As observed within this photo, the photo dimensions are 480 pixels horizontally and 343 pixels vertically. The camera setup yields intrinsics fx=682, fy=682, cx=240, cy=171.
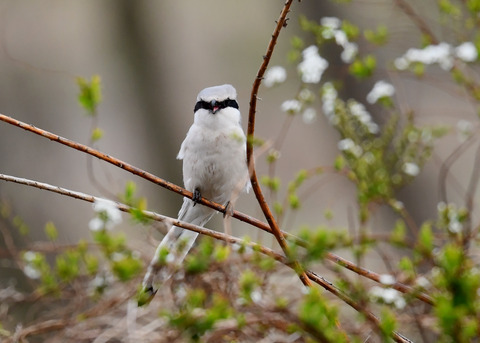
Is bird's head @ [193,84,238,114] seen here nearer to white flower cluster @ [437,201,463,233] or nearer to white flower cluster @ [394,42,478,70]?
white flower cluster @ [437,201,463,233]

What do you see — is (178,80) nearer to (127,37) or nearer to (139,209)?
(127,37)

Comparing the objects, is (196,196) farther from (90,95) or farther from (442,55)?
(442,55)

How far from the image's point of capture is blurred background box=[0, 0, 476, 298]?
560cm

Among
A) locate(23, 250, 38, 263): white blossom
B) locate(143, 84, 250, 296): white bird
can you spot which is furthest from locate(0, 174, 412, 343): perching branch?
locate(23, 250, 38, 263): white blossom

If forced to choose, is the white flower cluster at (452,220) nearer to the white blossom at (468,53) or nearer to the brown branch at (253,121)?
the white blossom at (468,53)

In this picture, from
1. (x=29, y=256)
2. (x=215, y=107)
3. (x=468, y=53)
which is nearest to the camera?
(x=215, y=107)

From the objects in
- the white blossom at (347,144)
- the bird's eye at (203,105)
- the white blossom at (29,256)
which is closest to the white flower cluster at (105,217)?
the white blossom at (29,256)

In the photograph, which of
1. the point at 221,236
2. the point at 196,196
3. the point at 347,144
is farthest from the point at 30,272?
the point at 221,236

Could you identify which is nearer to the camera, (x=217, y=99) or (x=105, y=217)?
(x=217, y=99)

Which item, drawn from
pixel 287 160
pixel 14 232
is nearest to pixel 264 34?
pixel 287 160

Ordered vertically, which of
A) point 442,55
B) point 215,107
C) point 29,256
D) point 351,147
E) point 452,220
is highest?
point 442,55

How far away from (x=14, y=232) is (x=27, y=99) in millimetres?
1342

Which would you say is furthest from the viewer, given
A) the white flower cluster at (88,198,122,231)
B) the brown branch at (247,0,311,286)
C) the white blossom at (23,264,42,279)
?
the white blossom at (23,264,42,279)

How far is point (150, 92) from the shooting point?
611 cm
